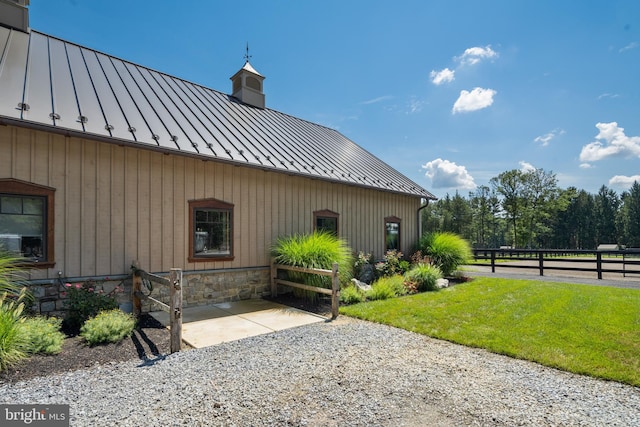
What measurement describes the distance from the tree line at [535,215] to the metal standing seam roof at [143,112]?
30.9 meters

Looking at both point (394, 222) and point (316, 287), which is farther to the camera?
point (394, 222)

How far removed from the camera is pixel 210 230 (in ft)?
24.3

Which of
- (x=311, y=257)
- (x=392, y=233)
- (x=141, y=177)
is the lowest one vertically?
(x=311, y=257)

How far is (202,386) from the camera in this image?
3311 millimetres

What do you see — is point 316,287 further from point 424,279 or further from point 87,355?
point 87,355

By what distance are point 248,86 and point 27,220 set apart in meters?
9.05

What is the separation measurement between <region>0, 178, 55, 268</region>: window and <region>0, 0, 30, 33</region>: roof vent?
573 cm

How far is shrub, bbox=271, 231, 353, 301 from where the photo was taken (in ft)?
25.1

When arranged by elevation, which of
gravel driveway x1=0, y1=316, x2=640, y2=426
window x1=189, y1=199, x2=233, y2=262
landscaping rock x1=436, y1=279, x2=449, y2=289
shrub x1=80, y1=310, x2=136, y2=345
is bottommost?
landscaping rock x1=436, y1=279, x2=449, y2=289

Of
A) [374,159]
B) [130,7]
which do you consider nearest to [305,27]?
[130,7]

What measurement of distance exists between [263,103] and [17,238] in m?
9.50

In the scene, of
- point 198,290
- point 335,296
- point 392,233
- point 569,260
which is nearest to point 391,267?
point 392,233

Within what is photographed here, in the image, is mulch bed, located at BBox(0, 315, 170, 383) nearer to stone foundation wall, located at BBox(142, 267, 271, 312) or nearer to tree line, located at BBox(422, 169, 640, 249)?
stone foundation wall, located at BBox(142, 267, 271, 312)

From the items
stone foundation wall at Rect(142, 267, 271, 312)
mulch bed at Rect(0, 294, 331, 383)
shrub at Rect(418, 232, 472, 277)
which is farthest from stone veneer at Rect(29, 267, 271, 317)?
shrub at Rect(418, 232, 472, 277)
